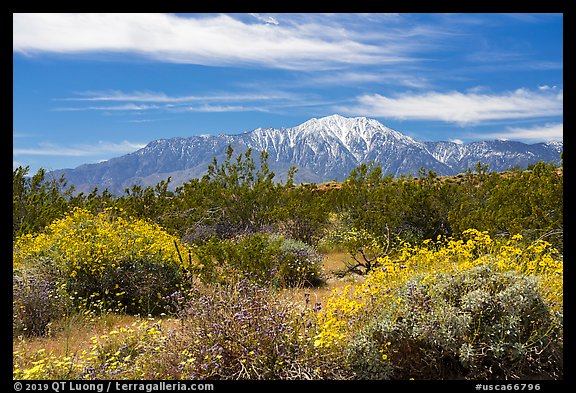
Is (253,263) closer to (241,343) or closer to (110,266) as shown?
(110,266)

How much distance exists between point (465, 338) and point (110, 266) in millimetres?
5654

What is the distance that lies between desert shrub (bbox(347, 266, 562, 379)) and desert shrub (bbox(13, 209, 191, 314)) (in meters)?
3.93

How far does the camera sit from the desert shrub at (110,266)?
7.10 m

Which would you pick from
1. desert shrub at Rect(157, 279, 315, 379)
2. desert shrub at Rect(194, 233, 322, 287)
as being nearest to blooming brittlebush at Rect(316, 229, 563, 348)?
desert shrub at Rect(157, 279, 315, 379)

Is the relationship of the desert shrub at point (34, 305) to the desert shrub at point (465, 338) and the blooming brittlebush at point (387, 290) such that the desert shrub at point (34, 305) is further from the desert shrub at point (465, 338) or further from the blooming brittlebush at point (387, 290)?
the desert shrub at point (465, 338)

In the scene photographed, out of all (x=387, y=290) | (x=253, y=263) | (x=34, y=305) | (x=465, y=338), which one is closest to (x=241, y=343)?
(x=387, y=290)

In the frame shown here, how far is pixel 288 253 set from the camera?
377 inches

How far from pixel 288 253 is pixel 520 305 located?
19.6 ft

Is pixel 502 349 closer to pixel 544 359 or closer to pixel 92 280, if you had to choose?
pixel 544 359

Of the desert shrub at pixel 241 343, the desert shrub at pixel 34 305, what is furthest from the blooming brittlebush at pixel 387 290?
the desert shrub at pixel 34 305

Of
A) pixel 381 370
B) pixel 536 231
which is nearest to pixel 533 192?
pixel 536 231

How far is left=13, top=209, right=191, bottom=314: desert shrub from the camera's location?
7098 mm

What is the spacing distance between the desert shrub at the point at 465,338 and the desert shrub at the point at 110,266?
12.9 ft

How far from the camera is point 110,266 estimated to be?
7230 mm
